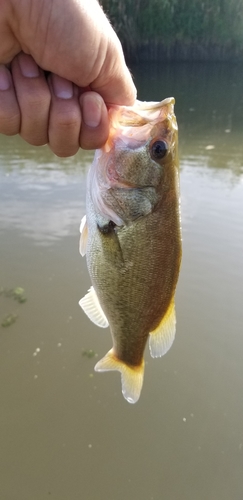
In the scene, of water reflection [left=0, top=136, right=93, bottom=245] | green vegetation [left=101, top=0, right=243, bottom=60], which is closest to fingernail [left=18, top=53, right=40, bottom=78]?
water reflection [left=0, top=136, right=93, bottom=245]

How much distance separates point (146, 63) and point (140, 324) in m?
23.5

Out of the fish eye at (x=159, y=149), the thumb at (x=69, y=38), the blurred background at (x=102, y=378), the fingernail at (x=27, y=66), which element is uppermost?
the thumb at (x=69, y=38)

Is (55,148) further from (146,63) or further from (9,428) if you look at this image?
(146,63)

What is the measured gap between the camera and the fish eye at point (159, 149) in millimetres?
1620

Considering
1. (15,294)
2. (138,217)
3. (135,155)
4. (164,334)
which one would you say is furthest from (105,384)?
(135,155)

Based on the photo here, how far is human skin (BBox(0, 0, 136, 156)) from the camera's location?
1.31 meters

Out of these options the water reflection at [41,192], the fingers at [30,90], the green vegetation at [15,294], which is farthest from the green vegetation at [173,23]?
the fingers at [30,90]

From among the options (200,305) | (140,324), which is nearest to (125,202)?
(140,324)

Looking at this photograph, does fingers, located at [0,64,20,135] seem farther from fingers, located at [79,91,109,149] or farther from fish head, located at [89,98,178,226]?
fish head, located at [89,98,178,226]

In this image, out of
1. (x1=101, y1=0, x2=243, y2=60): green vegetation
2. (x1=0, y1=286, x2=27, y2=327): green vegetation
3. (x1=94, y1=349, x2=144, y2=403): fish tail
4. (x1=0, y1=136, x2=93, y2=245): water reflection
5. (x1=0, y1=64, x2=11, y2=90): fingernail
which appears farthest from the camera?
(x1=101, y1=0, x2=243, y2=60): green vegetation

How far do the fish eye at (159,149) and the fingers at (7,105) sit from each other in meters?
0.49

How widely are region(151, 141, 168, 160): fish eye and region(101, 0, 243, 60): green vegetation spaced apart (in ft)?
72.0

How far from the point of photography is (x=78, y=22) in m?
1.33

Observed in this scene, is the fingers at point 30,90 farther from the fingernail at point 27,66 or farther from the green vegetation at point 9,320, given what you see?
the green vegetation at point 9,320
